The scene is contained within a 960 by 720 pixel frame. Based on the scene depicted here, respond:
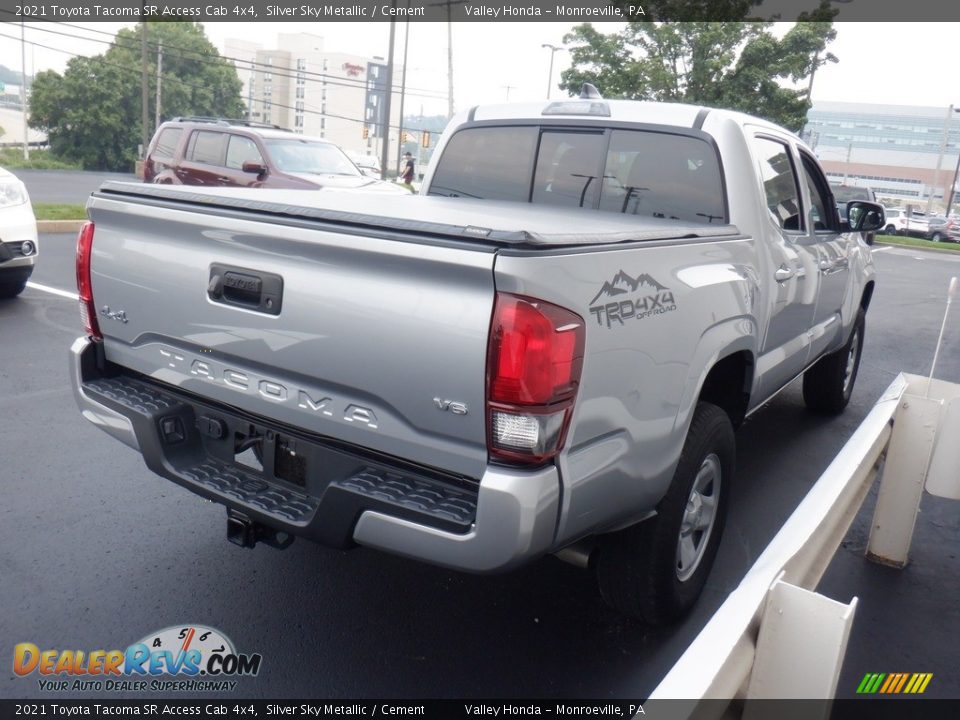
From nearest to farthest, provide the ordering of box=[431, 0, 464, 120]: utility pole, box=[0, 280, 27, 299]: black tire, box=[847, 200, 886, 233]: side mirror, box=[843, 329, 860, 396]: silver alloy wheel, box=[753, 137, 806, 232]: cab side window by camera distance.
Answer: box=[753, 137, 806, 232]: cab side window, box=[847, 200, 886, 233]: side mirror, box=[843, 329, 860, 396]: silver alloy wheel, box=[0, 280, 27, 299]: black tire, box=[431, 0, 464, 120]: utility pole

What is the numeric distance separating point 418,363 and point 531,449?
1.30 feet

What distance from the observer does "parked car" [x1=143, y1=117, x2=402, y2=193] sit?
12297 mm

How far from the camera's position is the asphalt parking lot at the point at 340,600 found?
2.94 m

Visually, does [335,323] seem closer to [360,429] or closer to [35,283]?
[360,429]

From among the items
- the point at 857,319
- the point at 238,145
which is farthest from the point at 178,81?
the point at 857,319

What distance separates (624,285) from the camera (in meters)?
2.51

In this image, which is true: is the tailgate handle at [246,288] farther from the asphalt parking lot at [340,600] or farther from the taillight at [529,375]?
the asphalt parking lot at [340,600]

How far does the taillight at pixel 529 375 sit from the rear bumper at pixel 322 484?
0.09m

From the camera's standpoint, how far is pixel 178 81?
67875 millimetres

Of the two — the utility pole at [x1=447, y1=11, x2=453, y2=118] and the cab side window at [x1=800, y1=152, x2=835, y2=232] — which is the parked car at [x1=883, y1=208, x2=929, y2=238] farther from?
the cab side window at [x1=800, y1=152, x2=835, y2=232]

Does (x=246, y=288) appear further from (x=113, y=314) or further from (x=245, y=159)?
(x=245, y=159)

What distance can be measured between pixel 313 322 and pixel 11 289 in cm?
700

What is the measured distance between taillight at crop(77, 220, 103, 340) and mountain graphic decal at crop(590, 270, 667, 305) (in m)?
2.00

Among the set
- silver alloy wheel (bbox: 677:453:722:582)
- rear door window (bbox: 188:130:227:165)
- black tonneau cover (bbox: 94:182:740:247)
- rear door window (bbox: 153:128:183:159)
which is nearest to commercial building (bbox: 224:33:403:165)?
rear door window (bbox: 153:128:183:159)
